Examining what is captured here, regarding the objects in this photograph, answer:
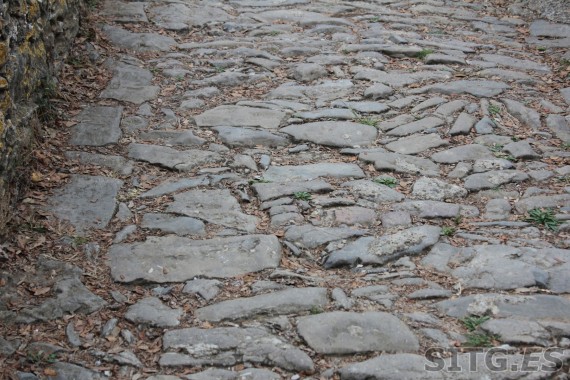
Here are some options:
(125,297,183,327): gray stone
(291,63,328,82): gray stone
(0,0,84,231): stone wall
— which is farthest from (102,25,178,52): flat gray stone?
(125,297,183,327): gray stone

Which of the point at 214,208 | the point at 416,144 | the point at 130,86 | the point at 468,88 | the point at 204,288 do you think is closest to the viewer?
the point at 204,288

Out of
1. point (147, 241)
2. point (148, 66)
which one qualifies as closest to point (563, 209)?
point (147, 241)

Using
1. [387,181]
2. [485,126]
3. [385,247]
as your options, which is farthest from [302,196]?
[485,126]

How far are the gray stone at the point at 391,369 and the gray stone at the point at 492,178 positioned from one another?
5.66ft

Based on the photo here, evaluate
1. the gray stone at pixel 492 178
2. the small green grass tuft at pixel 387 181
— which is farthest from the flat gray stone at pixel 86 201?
the gray stone at pixel 492 178

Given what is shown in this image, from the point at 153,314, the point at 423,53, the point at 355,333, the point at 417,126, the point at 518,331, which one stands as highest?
the point at 423,53

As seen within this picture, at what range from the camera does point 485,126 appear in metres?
5.07

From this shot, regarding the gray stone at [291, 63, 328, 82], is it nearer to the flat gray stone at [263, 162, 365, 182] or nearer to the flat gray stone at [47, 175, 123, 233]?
the flat gray stone at [263, 162, 365, 182]

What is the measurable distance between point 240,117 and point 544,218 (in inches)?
89.1

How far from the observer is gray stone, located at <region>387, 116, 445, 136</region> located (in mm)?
5029

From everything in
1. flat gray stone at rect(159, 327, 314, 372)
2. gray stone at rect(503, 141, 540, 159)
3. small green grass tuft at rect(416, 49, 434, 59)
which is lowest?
flat gray stone at rect(159, 327, 314, 372)

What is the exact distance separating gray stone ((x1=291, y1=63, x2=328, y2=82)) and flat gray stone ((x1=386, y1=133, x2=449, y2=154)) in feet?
4.18

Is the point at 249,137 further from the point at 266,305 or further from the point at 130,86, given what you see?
the point at 266,305

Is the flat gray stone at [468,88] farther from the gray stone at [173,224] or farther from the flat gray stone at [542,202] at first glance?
the gray stone at [173,224]
